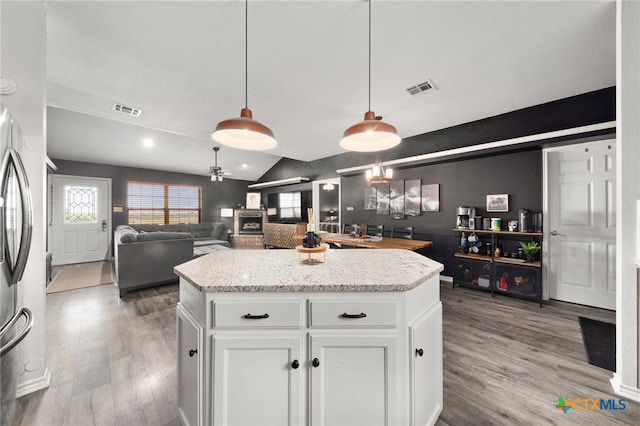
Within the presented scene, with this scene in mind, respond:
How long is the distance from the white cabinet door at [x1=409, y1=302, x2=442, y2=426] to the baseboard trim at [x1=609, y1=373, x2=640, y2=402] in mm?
1334

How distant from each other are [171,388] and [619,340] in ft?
10.4

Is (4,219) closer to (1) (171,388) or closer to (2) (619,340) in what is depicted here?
(1) (171,388)

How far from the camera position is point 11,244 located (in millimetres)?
1433

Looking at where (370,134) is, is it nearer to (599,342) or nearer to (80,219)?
(599,342)

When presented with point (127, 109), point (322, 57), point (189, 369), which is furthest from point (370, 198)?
point (189, 369)

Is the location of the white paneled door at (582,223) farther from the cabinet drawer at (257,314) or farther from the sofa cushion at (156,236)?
the sofa cushion at (156,236)

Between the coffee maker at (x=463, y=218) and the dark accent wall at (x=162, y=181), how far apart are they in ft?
23.8

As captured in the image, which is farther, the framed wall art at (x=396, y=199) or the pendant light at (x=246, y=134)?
the framed wall art at (x=396, y=199)

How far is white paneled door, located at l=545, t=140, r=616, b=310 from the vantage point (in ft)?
9.82

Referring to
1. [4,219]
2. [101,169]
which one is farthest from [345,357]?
[101,169]

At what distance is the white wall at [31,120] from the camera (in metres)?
1.68

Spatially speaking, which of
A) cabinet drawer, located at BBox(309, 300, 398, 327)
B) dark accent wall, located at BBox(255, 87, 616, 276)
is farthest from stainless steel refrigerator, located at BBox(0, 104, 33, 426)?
dark accent wall, located at BBox(255, 87, 616, 276)

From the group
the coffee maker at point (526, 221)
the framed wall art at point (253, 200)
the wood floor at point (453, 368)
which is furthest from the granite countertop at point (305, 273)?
the framed wall art at point (253, 200)

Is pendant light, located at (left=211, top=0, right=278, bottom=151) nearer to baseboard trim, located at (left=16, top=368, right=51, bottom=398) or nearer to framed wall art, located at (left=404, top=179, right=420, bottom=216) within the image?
baseboard trim, located at (left=16, top=368, right=51, bottom=398)
